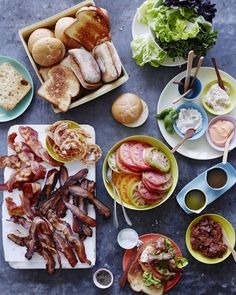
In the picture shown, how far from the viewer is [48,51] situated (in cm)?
293

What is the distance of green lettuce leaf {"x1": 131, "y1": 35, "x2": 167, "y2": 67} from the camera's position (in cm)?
301

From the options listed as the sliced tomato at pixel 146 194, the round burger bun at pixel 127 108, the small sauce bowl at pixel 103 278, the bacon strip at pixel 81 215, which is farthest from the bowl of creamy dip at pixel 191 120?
the small sauce bowl at pixel 103 278

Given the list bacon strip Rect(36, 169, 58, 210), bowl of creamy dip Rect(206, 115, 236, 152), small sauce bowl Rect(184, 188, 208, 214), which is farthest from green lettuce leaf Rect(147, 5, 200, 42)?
bacon strip Rect(36, 169, 58, 210)

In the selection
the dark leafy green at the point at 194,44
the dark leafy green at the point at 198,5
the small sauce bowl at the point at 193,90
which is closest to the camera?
the dark leafy green at the point at 198,5

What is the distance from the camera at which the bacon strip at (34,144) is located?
3035 millimetres

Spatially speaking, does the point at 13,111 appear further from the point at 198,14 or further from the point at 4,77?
the point at 198,14

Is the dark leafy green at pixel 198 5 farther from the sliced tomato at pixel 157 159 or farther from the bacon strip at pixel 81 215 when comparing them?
the bacon strip at pixel 81 215

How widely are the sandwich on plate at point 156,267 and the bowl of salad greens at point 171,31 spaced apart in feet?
3.54

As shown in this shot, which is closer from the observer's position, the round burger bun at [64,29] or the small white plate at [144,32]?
the round burger bun at [64,29]

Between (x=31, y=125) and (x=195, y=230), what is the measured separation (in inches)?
45.7

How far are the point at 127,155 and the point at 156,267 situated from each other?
67cm

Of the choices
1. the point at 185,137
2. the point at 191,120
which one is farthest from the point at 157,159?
the point at 191,120

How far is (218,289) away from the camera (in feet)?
10.2

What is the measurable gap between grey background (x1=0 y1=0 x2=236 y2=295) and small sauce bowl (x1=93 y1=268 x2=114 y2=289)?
62 mm
